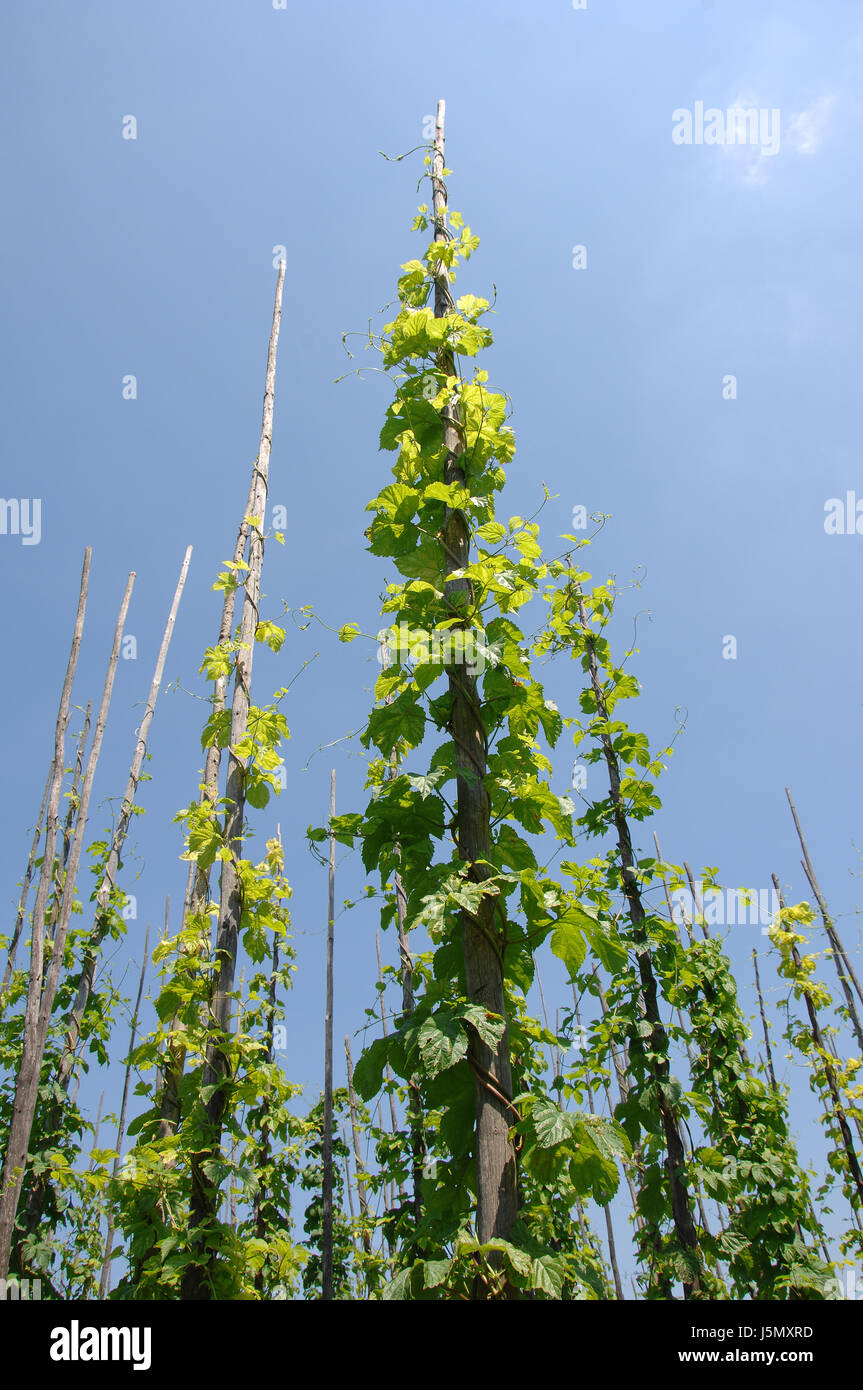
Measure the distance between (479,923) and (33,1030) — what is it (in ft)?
15.7

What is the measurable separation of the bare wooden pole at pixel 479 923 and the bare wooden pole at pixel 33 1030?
4.03 metres

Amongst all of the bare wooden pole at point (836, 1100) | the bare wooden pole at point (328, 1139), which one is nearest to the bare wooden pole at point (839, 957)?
the bare wooden pole at point (836, 1100)

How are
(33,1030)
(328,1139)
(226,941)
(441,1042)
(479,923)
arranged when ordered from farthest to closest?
(328,1139) → (33,1030) → (226,941) → (479,923) → (441,1042)

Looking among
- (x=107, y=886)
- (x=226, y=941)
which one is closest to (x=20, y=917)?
(x=107, y=886)

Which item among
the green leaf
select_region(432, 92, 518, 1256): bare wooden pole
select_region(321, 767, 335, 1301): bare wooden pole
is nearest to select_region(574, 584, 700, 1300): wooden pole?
select_region(321, 767, 335, 1301): bare wooden pole

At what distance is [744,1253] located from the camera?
274 inches

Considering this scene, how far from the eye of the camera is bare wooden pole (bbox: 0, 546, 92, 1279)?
16.0ft

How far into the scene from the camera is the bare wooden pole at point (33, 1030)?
4.89m

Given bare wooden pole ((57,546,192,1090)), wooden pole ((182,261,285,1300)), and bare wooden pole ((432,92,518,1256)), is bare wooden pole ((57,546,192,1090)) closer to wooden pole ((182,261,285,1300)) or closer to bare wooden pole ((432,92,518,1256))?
wooden pole ((182,261,285,1300))

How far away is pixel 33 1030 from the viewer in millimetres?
5535

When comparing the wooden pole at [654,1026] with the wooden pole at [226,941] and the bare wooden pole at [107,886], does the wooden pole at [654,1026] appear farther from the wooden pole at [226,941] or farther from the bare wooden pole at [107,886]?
the bare wooden pole at [107,886]

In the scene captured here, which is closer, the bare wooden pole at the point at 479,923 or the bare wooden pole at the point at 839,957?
the bare wooden pole at the point at 479,923

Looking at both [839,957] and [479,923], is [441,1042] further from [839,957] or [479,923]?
[839,957]

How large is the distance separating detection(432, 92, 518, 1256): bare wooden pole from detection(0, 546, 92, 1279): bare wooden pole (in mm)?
4032
